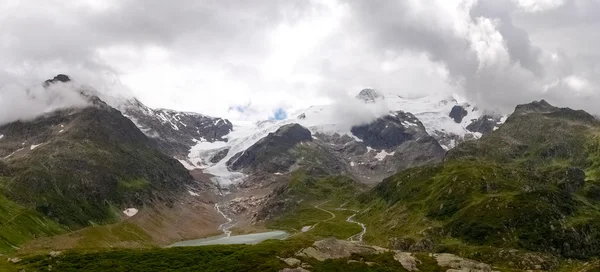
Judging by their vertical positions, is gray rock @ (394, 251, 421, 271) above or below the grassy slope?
below

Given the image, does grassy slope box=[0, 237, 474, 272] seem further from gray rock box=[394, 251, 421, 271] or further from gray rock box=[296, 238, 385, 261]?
gray rock box=[296, 238, 385, 261]

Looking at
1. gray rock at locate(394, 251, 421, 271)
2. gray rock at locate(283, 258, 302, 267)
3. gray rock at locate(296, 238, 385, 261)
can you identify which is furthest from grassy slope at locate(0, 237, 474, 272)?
gray rock at locate(296, 238, 385, 261)

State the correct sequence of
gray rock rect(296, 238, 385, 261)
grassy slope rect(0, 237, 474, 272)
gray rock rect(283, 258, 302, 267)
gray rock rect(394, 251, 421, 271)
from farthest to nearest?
gray rock rect(296, 238, 385, 261) < gray rock rect(394, 251, 421, 271) < grassy slope rect(0, 237, 474, 272) < gray rock rect(283, 258, 302, 267)

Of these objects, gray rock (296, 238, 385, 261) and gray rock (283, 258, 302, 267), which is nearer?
gray rock (283, 258, 302, 267)

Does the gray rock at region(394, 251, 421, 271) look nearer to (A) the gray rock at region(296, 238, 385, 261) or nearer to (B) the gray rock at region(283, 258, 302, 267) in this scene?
(A) the gray rock at region(296, 238, 385, 261)

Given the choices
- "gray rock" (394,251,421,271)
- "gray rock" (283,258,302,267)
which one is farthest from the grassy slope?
"gray rock" (283,258,302,267)

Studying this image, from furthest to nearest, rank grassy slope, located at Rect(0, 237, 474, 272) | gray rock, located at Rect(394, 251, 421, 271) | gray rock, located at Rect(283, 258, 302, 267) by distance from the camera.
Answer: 1. gray rock, located at Rect(394, 251, 421, 271)
2. grassy slope, located at Rect(0, 237, 474, 272)
3. gray rock, located at Rect(283, 258, 302, 267)

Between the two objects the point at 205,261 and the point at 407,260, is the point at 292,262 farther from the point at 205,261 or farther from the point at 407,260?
the point at 407,260

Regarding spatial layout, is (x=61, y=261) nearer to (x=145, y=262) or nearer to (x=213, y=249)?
(x=145, y=262)

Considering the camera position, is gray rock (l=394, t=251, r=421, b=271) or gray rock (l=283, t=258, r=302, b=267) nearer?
gray rock (l=283, t=258, r=302, b=267)

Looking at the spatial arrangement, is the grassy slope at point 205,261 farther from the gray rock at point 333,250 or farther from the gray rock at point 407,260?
the gray rock at point 333,250

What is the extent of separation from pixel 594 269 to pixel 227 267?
309ft

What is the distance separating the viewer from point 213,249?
437 feet

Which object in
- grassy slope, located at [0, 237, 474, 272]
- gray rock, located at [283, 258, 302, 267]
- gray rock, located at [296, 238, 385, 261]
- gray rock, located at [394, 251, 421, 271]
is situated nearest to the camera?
gray rock, located at [283, 258, 302, 267]
